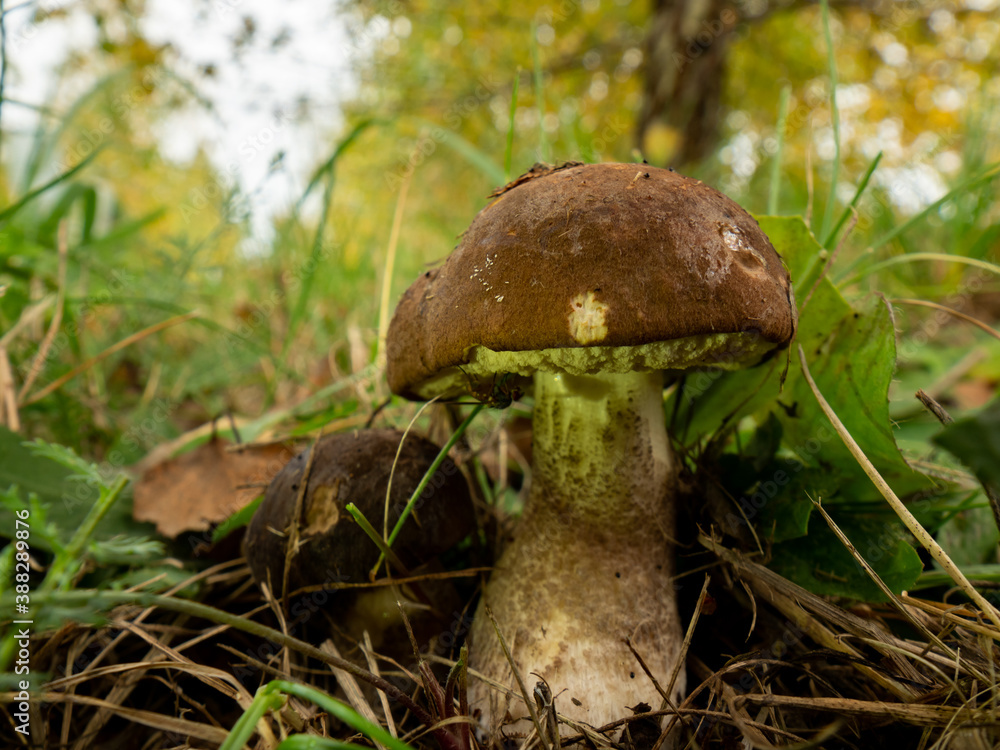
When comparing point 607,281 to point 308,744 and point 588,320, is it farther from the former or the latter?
point 308,744

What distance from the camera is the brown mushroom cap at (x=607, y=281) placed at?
2.97 ft

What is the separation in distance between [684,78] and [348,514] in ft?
14.9

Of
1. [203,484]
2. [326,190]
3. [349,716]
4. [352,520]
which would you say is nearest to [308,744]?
[349,716]

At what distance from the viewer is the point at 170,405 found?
2352mm

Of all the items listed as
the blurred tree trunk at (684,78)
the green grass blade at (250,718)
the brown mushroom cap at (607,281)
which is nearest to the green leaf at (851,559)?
the brown mushroom cap at (607,281)

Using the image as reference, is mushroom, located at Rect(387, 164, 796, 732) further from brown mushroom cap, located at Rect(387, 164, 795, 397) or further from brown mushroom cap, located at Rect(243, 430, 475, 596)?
brown mushroom cap, located at Rect(243, 430, 475, 596)

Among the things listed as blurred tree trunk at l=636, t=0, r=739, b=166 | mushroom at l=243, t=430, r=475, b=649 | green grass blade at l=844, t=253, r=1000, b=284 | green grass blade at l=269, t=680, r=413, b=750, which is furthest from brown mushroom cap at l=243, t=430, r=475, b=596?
blurred tree trunk at l=636, t=0, r=739, b=166

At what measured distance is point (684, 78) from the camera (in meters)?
4.46

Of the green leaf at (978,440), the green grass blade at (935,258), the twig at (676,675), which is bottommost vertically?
the twig at (676,675)

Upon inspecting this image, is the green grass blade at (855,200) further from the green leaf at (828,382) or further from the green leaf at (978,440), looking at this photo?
the green leaf at (978,440)

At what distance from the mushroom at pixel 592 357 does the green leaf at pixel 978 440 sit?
37 cm

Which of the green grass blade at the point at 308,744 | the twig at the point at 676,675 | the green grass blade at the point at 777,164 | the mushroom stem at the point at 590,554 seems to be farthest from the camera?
the green grass blade at the point at 777,164

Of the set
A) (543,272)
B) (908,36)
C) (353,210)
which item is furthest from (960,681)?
(908,36)

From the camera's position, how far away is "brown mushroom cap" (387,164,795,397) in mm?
906
